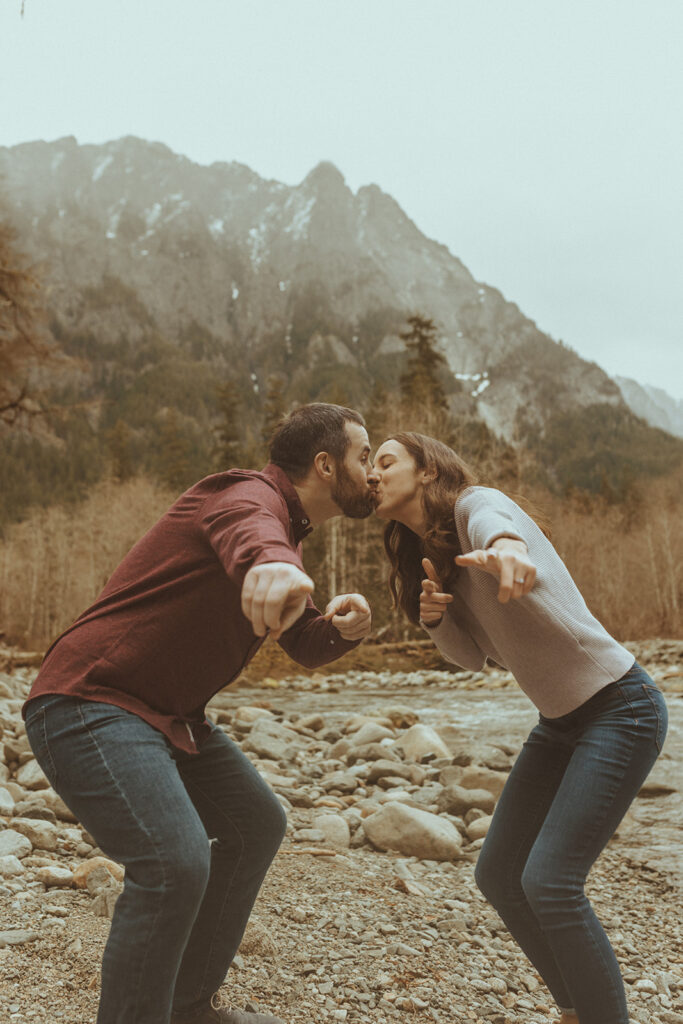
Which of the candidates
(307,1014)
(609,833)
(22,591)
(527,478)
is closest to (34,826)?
(307,1014)

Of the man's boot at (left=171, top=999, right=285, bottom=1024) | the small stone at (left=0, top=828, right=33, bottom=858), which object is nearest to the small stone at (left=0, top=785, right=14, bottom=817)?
the small stone at (left=0, top=828, right=33, bottom=858)

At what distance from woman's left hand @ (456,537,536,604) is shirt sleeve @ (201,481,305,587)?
0.54 meters

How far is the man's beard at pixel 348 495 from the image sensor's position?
280 cm

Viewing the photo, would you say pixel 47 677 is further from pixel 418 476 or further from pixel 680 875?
pixel 680 875

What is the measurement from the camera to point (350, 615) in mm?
2559

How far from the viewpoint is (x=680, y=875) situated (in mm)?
5844

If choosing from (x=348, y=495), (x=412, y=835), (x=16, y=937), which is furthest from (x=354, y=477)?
(x=412, y=835)

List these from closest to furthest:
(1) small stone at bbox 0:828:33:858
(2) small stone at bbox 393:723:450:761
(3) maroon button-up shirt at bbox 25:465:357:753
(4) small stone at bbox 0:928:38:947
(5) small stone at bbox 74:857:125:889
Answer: (3) maroon button-up shirt at bbox 25:465:357:753 < (4) small stone at bbox 0:928:38:947 < (5) small stone at bbox 74:857:125:889 < (1) small stone at bbox 0:828:33:858 < (2) small stone at bbox 393:723:450:761

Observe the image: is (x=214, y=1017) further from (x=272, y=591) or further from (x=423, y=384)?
(x=423, y=384)

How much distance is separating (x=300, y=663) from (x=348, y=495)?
58 centimetres

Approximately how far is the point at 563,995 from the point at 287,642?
1513mm

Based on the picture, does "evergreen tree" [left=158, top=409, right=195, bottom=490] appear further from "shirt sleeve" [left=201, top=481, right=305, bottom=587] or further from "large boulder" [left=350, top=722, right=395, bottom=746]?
"shirt sleeve" [left=201, top=481, right=305, bottom=587]

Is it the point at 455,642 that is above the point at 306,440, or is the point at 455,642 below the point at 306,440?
below

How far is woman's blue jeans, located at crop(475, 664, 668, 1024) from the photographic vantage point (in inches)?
99.3
